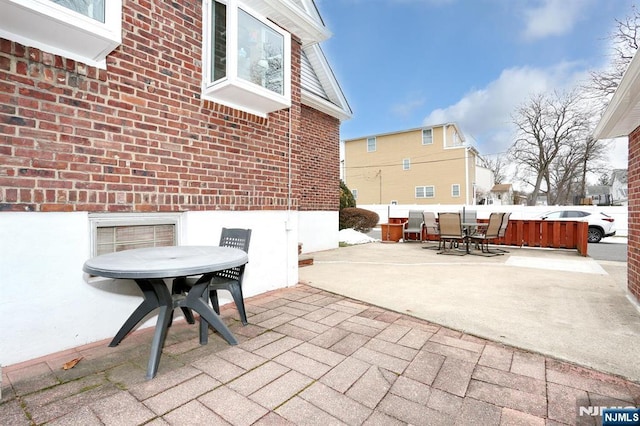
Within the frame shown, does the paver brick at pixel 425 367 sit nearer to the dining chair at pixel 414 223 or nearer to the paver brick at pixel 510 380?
the paver brick at pixel 510 380

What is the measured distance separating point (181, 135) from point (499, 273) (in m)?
5.70

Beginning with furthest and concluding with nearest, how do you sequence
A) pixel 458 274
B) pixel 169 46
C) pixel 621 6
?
pixel 621 6
pixel 458 274
pixel 169 46

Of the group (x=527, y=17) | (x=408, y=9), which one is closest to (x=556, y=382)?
(x=527, y=17)

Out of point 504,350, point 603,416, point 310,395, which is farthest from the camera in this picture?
point 504,350

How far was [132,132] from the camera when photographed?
2.85 meters

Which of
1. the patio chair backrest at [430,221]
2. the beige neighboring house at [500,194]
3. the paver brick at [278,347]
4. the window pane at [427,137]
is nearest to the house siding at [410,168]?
the window pane at [427,137]

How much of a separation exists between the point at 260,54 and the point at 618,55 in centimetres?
1760

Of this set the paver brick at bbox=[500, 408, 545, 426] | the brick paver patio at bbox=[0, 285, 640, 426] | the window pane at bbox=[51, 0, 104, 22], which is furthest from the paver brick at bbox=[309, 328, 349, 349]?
the window pane at bbox=[51, 0, 104, 22]

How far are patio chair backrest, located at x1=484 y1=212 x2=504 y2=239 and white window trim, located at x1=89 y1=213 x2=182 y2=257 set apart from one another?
7686 mm

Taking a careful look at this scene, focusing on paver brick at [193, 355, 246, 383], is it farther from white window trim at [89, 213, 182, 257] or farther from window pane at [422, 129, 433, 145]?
window pane at [422, 129, 433, 145]

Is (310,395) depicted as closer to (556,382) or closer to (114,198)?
(556,382)

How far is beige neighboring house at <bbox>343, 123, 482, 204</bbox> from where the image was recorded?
2245 cm

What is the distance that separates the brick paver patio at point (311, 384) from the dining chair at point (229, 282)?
0.81 ft

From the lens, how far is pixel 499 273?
5.66 m
